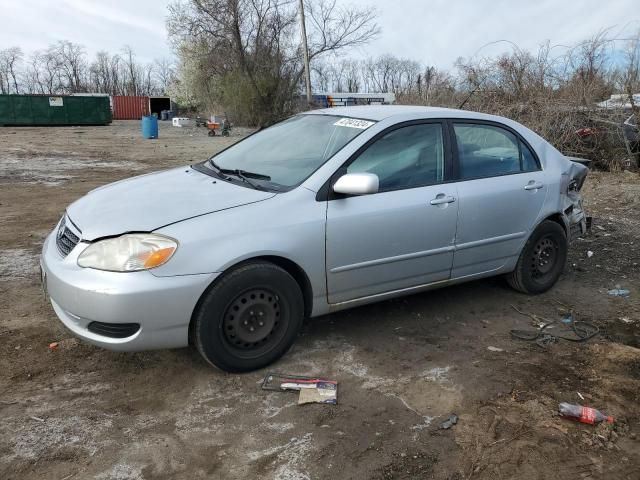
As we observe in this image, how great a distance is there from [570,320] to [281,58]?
117ft

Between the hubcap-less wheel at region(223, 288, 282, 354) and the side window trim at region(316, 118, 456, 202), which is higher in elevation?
the side window trim at region(316, 118, 456, 202)

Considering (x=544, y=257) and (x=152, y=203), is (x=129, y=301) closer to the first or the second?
(x=152, y=203)

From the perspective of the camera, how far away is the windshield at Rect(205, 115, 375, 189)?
3.75m

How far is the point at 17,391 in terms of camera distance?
3164 millimetres

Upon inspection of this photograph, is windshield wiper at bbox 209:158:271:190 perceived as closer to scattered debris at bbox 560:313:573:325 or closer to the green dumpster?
scattered debris at bbox 560:313:573:325

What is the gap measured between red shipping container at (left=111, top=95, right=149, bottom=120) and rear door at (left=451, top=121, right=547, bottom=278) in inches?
2155

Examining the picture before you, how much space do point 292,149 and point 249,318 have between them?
1.41 m

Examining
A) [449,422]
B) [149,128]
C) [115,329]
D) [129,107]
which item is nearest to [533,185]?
[449,422]

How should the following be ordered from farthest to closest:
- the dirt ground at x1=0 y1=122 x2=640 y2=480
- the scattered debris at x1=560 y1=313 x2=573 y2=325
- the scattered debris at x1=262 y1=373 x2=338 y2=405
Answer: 1. the scattered debris at x1=560 y1=313 x2=573 y2=325
2. the scattered debris at x1=262 y1=373 x2=338 y2=405
3. the dirt ground at x1=0 y1=122 x2=640 y2=480

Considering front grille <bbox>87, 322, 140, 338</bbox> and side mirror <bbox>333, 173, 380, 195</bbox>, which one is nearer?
front grille <bbox>87, 322, 140, 338</bbox>

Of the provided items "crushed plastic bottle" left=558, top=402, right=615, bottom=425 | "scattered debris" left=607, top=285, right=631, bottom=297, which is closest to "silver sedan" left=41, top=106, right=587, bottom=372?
"scattered debris" left=607, top=285, right=631, bottom=297

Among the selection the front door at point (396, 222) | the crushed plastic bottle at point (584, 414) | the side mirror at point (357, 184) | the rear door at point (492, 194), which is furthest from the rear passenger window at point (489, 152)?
the crushed plastic bottle at point (584, 414)

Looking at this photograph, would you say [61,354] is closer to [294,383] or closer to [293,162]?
[294,383]

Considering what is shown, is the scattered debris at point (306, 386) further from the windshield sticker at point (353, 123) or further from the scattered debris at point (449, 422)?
the windshield sticker at point (353, 123)
